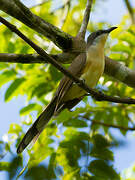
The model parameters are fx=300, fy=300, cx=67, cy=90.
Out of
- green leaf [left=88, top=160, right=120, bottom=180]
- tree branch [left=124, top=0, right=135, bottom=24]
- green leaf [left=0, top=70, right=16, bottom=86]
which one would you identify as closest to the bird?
green leaf [left=88, top=160, right=120, bottom=180]

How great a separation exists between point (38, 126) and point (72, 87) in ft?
2.06

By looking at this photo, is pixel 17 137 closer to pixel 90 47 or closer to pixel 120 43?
pixel 90 47

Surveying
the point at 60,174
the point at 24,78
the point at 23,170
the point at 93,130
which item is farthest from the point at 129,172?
the point at 23,170

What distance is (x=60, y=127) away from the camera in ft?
12.4

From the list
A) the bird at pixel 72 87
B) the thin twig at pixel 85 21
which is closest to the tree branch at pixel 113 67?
the bird at pixel 72 87

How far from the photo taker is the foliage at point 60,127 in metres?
3.30

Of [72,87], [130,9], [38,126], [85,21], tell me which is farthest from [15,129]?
[130,9]

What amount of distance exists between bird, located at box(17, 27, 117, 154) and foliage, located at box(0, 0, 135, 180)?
0.15m

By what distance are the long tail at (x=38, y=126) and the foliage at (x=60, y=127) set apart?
0.13 m

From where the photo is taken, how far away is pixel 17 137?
3.70 metres

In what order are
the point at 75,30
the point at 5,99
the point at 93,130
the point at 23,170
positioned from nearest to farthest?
the point at 23,170
the point at 93,130
the point at 5,99
the point at 75,30

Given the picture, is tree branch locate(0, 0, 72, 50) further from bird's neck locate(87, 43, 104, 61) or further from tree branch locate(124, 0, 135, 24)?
tree branch locate(124, 0, 135, 24)

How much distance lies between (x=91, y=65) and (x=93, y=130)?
2.85 feet

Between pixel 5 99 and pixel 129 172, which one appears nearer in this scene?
pixel 5 99
